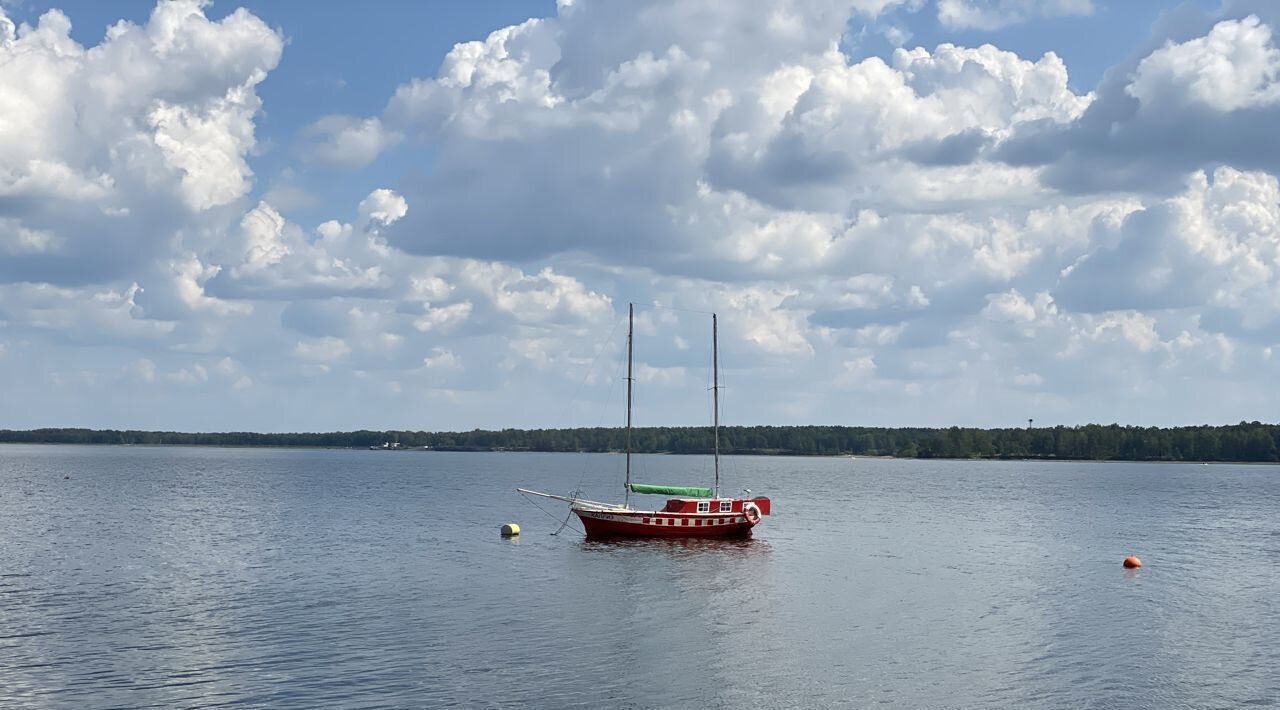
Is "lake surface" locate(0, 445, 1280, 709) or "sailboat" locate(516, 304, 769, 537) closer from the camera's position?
"lake surface" locate(0, 445, 1280, 709)

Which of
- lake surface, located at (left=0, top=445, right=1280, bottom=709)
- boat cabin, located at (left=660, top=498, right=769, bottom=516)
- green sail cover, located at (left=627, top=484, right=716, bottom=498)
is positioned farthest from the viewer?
green sail cover, located at (left=627, top=484, right=716, bottom=498)

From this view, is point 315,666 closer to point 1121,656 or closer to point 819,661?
point 819,661

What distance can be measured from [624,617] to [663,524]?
41.2 metres

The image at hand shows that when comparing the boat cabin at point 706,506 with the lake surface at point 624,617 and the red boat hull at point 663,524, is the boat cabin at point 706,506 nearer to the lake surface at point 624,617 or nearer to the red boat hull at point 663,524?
the red boat hull at point 663,524

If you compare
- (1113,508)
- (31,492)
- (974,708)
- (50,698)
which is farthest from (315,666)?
(31,492)

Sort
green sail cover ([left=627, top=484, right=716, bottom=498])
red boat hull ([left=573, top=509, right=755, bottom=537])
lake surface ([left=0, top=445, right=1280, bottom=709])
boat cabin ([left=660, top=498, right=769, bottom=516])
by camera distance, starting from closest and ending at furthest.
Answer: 1. lake surface ([left=0, top=445, right=1280, bottom=709])
2. red boat hull ([left=573, top=509, right=755, bottom=537])
3. boat cabin ([left=660, top=498, right=769, bottom=516])
4. green sail cover ([left=627, top=484, right=716, bottom=498])

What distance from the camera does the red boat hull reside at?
3976 inches

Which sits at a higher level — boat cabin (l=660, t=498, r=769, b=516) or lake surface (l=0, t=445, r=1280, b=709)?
boat cabin (l=660, t=498, r=769, b=516)

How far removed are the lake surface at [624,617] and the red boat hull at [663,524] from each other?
73.7 inches

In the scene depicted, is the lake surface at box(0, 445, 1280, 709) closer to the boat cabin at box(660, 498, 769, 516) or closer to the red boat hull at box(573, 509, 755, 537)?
the red boat hull at box(573, 509, 755, 537)

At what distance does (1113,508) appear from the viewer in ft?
517

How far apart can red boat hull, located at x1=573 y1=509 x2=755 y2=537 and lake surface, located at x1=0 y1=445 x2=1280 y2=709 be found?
1.87 meters

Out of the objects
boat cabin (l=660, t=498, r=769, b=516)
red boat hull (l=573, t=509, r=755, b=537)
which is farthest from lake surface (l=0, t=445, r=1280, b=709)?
boat cabin (l=660, t=498, r=769, b=516)

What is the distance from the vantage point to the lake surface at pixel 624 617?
146ft
